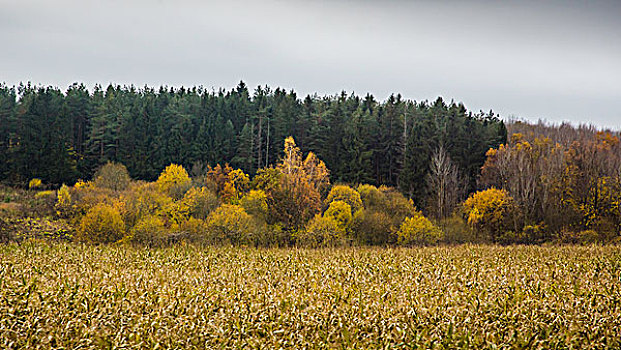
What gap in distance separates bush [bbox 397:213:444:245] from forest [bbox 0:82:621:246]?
0.44 ft

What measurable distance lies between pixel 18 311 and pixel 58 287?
5.83 ft

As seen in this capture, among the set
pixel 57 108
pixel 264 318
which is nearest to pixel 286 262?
pixel 264 318

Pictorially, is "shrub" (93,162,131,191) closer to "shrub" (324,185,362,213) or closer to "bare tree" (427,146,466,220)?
"shrub" (324,185,362,213)

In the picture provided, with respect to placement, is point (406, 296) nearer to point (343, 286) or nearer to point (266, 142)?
point (343, 286)

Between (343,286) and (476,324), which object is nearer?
(476,324)

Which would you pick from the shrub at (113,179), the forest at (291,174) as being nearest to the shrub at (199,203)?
the forest at (291,174)

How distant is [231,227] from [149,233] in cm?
530

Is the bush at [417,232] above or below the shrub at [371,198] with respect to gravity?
below

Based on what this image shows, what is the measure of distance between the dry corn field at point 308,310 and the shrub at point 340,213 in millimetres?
25813

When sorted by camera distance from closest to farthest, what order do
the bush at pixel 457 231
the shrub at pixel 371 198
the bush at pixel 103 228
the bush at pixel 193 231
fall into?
the bush at pixel 193 231 < the bush at pixel 103 228 < the bush at pixel 457 231 < the shrub at pixel 371 198

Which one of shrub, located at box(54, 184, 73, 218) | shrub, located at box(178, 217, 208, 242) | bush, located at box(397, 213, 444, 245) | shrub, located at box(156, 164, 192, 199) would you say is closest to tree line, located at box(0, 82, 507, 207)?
shrub, located at box(156, 164, 192, 199)

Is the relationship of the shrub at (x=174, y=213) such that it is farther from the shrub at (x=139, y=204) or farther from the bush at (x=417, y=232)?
the bush at (x=417, y=232)

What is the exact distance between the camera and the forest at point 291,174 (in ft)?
134

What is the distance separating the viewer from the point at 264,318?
9.63 metres
